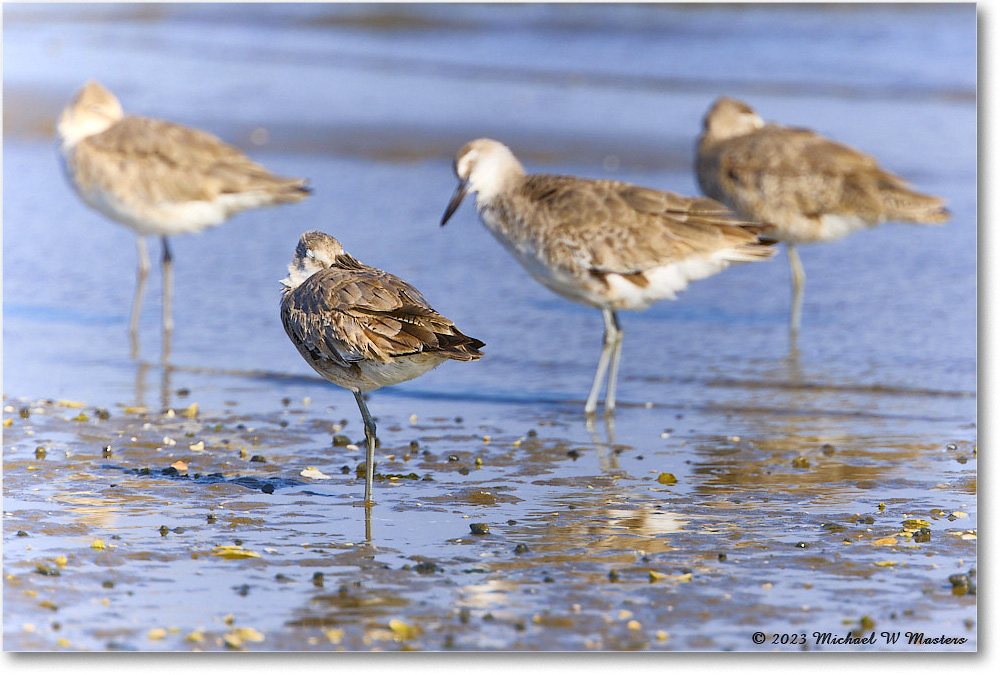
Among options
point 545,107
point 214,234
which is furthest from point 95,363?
point 545,107

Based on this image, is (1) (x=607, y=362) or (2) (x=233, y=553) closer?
(2) (x=233, y=553)

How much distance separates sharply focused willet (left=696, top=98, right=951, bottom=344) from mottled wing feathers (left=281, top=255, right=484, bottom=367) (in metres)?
4.45

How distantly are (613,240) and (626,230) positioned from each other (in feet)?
0.32

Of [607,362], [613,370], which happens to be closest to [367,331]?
[613,370]

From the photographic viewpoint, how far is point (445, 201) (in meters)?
12.3

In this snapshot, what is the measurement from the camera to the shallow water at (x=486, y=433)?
4.43m

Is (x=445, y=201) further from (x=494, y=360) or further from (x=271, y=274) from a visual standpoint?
(x=494, y=360)

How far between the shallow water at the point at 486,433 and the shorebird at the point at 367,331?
577 millimetres

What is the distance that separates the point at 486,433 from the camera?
268 inches

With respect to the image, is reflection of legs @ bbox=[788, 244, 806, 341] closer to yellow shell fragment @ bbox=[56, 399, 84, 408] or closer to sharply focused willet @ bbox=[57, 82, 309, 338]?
sharply focused willet @ bbox=[57, 82, 309, 338]

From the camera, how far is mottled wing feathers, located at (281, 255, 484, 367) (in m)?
5.18

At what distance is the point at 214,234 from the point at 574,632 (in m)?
7.62

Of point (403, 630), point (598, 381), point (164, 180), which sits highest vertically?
point (164, 180)

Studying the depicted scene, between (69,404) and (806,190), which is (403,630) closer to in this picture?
(69,404)
